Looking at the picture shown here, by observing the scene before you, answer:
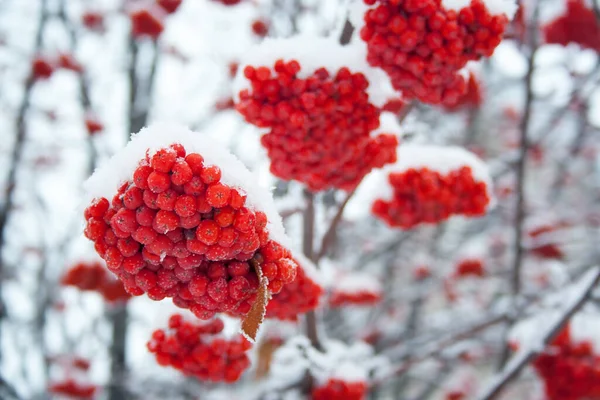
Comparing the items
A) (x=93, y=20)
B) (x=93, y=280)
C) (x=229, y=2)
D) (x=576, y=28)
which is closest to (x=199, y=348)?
(x=93, y=280)

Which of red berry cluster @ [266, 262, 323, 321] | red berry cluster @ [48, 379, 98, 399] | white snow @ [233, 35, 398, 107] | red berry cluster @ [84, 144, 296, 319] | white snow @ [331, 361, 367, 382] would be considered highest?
white snow @ [233, 35, 398, 107]

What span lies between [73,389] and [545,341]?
3.99 metres

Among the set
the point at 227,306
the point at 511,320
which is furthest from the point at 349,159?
the point at 511,320

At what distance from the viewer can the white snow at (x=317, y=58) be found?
5.45 ft

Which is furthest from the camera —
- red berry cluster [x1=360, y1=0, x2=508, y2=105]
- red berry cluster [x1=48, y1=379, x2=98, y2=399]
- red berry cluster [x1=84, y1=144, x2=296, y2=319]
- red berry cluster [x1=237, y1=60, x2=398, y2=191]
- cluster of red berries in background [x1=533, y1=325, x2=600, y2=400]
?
red berry cluster [x1=48, y1=379, x2=98, y2=399]

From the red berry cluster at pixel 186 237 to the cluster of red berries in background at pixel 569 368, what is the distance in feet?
8.11

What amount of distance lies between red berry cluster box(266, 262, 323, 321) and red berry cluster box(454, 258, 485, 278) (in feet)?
11.0

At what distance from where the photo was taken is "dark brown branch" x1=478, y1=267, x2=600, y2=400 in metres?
2.39

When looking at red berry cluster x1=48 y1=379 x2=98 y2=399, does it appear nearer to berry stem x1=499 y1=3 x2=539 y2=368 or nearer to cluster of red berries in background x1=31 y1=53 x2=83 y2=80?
cluster of red berries in background x1=31 y1=53 x2=83 y2=80

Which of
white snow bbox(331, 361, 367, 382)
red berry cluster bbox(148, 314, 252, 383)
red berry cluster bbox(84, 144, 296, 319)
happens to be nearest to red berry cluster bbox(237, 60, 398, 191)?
red berry cluster bbox(84, 144, 296, 319)

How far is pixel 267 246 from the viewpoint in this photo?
1.25m

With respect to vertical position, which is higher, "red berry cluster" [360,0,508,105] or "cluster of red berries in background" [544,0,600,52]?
"cluster of red berries in background" [544,0,600,52]

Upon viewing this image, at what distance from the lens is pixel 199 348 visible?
1.80 meters

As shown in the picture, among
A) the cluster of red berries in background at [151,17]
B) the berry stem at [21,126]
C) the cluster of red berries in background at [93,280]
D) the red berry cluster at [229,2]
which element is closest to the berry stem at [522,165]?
the red berry cluster at [229,2]
